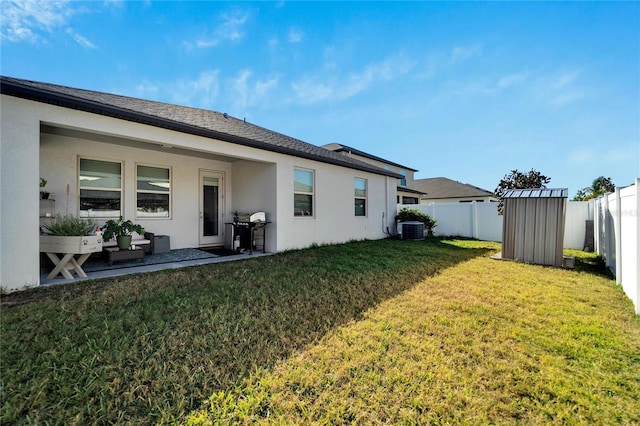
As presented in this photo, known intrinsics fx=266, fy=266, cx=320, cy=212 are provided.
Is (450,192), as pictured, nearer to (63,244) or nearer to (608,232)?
(608,232)

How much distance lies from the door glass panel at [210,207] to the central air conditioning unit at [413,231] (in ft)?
25.6

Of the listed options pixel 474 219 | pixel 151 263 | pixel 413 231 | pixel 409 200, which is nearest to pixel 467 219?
pixel 474 219

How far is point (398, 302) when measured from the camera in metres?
4.12

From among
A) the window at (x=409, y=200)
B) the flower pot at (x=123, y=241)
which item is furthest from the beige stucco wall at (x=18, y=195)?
the window at (x=409, y=200)

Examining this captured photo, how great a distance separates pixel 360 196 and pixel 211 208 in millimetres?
5926

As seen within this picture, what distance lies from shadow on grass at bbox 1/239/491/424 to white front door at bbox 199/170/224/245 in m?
3.26

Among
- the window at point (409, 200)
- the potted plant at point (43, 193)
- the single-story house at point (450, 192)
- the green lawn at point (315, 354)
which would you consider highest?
the single-story house at point (450, 192)

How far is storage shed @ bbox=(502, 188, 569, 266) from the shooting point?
691cm

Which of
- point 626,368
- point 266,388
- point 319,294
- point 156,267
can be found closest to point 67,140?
point 156,267

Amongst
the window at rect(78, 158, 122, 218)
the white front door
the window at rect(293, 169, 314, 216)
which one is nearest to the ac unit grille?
the window at rect(293, 169, 314, 216)

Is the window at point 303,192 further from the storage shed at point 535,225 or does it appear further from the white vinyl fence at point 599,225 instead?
the white vinyl fence at point 599,225

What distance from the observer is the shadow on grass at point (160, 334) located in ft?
6.63

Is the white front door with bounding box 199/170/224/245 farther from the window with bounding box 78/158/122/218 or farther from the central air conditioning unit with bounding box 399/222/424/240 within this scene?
the central air conditioning unit with bounding box 399/222/424/240

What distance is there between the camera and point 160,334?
2.97m
